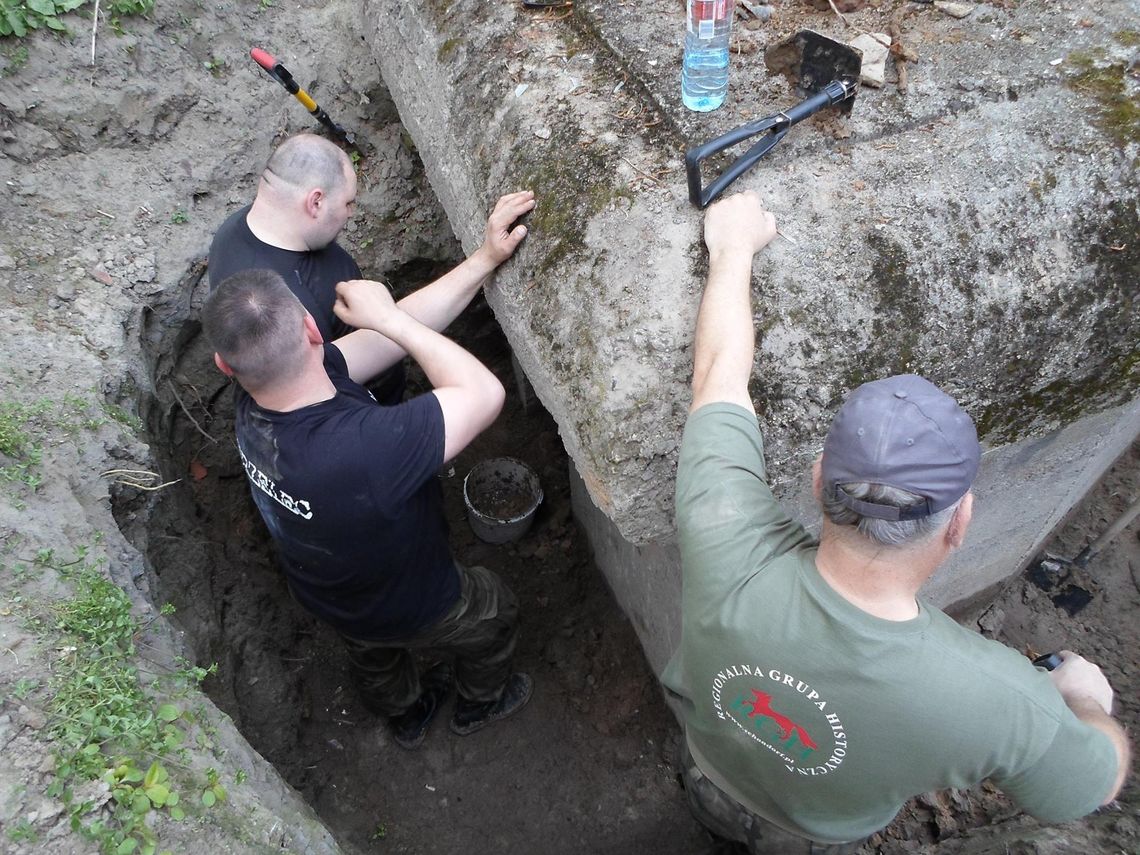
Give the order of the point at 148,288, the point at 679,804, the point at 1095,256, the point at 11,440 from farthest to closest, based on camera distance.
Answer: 1. the point at 679,804
2. the point at 148,288
3. the point at 11,440
4. the point at 1095,256

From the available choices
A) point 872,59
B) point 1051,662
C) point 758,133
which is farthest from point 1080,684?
point 872,59

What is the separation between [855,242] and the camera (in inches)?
85.2

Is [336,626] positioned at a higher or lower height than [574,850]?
higher

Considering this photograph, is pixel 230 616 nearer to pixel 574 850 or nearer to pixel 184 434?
pixel 184 434

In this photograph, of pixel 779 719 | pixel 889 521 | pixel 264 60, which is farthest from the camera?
pixel 264 60

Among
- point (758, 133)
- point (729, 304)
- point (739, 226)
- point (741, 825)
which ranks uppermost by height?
point (758, 133)

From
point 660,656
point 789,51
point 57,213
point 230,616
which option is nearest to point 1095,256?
point 789,51

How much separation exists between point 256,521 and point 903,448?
311cm

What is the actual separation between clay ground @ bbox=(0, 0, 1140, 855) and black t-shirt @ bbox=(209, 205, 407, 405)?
569 mm

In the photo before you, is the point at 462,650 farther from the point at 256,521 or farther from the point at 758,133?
the point at 758,133

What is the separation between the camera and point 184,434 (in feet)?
11.5

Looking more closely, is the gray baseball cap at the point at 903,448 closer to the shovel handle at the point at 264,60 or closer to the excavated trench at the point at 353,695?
the excavated trench at the point at 353,695

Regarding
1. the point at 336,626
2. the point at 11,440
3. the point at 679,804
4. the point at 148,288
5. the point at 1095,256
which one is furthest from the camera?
the point at 679,804

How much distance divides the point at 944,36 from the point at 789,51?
0.56 m
